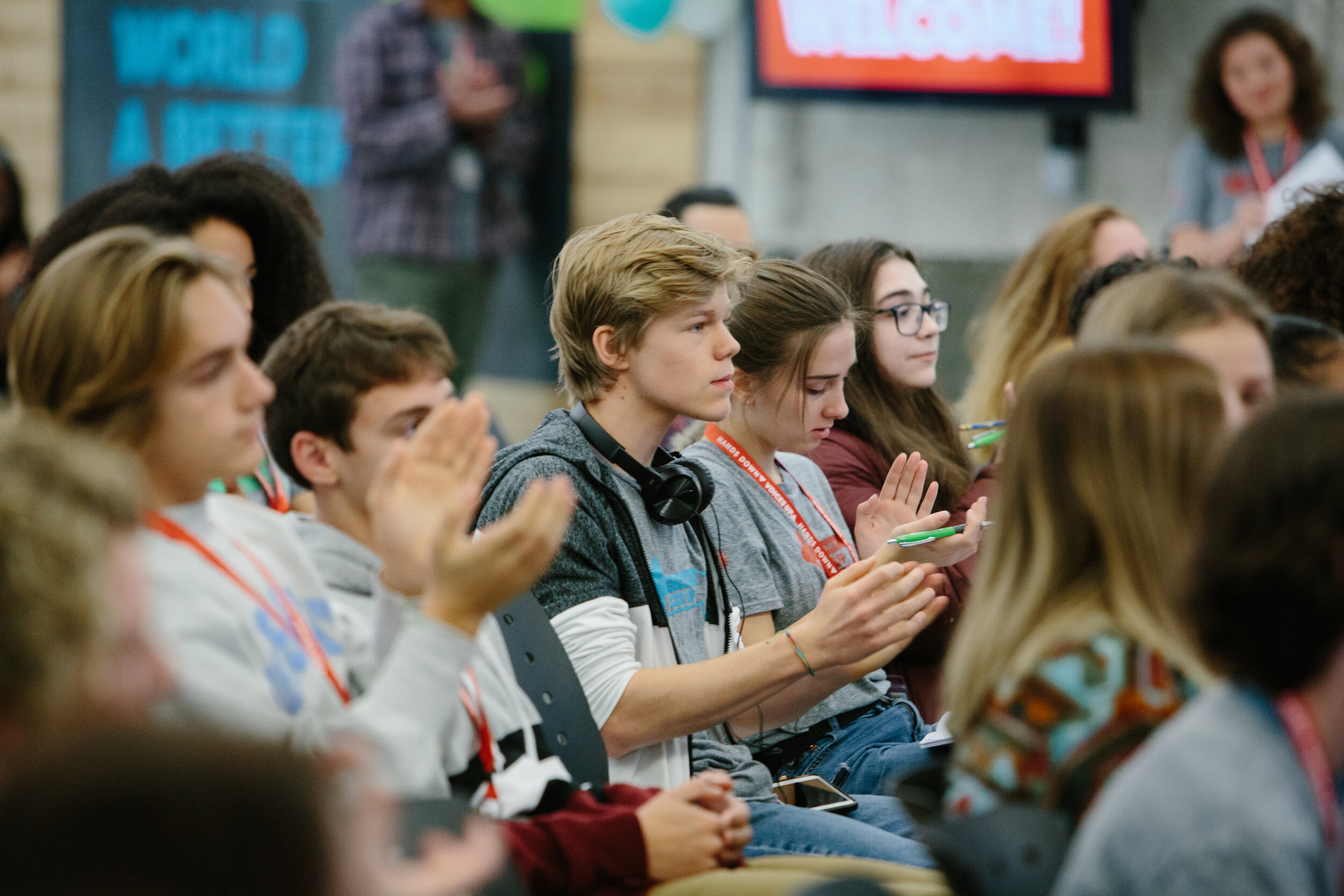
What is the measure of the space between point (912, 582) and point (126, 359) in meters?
1.12

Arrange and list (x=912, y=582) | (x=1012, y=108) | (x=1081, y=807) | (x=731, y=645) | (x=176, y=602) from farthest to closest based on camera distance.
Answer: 1. (x=1012, y=108)
2. (x=731, y=645)
3. (x=912, y=582)
4. (x=176, y=602)
5. (x=1081, y=807)

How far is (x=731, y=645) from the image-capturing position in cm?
226

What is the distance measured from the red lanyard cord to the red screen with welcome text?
406 cm

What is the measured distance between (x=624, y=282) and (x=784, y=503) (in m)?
0.53

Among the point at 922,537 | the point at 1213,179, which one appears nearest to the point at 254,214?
the point at 922,537

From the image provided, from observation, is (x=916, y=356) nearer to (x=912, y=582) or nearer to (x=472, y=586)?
(x=912, y=582)

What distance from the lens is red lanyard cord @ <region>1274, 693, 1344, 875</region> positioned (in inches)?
43.3

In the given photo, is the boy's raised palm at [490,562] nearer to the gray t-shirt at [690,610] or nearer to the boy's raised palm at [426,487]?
the boy's raised palm at [426,487]

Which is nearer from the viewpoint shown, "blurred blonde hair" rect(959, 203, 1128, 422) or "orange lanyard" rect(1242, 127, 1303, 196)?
"blurred blonde hair" rect(959, 203, 1128, 422)

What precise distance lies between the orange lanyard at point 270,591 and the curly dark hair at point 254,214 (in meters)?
1.33

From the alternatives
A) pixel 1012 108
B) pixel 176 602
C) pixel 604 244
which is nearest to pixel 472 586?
pixel 176 602

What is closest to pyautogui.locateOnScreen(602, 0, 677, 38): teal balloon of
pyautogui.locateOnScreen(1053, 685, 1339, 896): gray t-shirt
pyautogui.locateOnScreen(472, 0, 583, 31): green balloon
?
pyautogui.locateOnScreen(472, 0, 583, 31): green balloon

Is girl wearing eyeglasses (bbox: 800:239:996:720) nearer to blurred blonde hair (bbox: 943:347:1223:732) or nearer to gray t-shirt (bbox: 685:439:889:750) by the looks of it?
gray t-shirt (bbox: 685:439:889:750)

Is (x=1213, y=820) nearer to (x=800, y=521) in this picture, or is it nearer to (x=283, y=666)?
(x=283, y=666)
